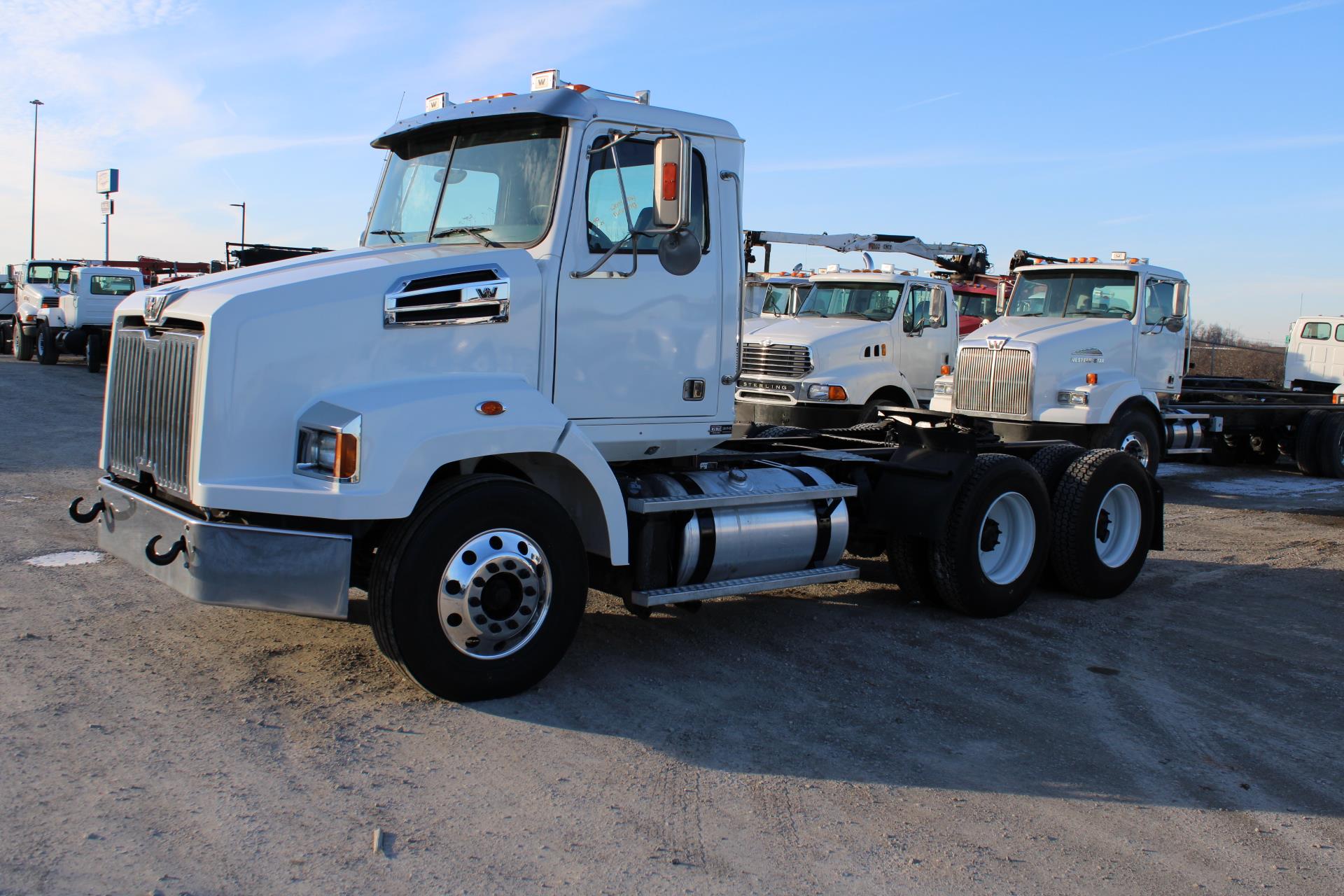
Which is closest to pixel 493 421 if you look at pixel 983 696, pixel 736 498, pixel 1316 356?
pixel 736 498

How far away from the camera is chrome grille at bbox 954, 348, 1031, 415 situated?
42.5 feet


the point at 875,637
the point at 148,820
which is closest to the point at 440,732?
the point at 148,820

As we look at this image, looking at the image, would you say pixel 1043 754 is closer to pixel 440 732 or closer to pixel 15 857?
pixel 440 732

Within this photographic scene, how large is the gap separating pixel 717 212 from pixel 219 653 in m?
3.52

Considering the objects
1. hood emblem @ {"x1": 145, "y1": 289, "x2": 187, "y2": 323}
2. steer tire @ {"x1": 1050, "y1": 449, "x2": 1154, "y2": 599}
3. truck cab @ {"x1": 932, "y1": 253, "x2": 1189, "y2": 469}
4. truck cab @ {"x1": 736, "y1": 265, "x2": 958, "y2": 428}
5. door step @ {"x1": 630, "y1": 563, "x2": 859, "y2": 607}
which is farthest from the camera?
truck cab @ {"x1": 736, "y1": 265, "x2": 958, "y2": 428}

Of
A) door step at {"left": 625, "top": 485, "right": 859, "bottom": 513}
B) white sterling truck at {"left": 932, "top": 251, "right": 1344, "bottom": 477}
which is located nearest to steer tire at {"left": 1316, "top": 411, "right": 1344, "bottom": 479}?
white sterling truck at {"left": 932, "top": 251, "right": 1344, "bottom": 477}

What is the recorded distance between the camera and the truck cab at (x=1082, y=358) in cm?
1293

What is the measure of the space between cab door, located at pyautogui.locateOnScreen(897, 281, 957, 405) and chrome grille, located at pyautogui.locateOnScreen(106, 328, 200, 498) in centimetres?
1064

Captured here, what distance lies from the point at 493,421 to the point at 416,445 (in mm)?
419

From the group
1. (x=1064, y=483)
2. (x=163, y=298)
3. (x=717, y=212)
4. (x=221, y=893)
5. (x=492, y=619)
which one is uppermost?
(x=717, y=212)

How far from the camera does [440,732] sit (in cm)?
487

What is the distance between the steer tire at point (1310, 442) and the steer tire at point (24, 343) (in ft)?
92.8

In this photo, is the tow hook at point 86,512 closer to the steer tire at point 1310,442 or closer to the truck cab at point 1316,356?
the steer tire at point 1310,442

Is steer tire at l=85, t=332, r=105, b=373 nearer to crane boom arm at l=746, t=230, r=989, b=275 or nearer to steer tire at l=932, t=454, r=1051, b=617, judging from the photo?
crane boom arm at l=746, t=230, r=989, b=275
